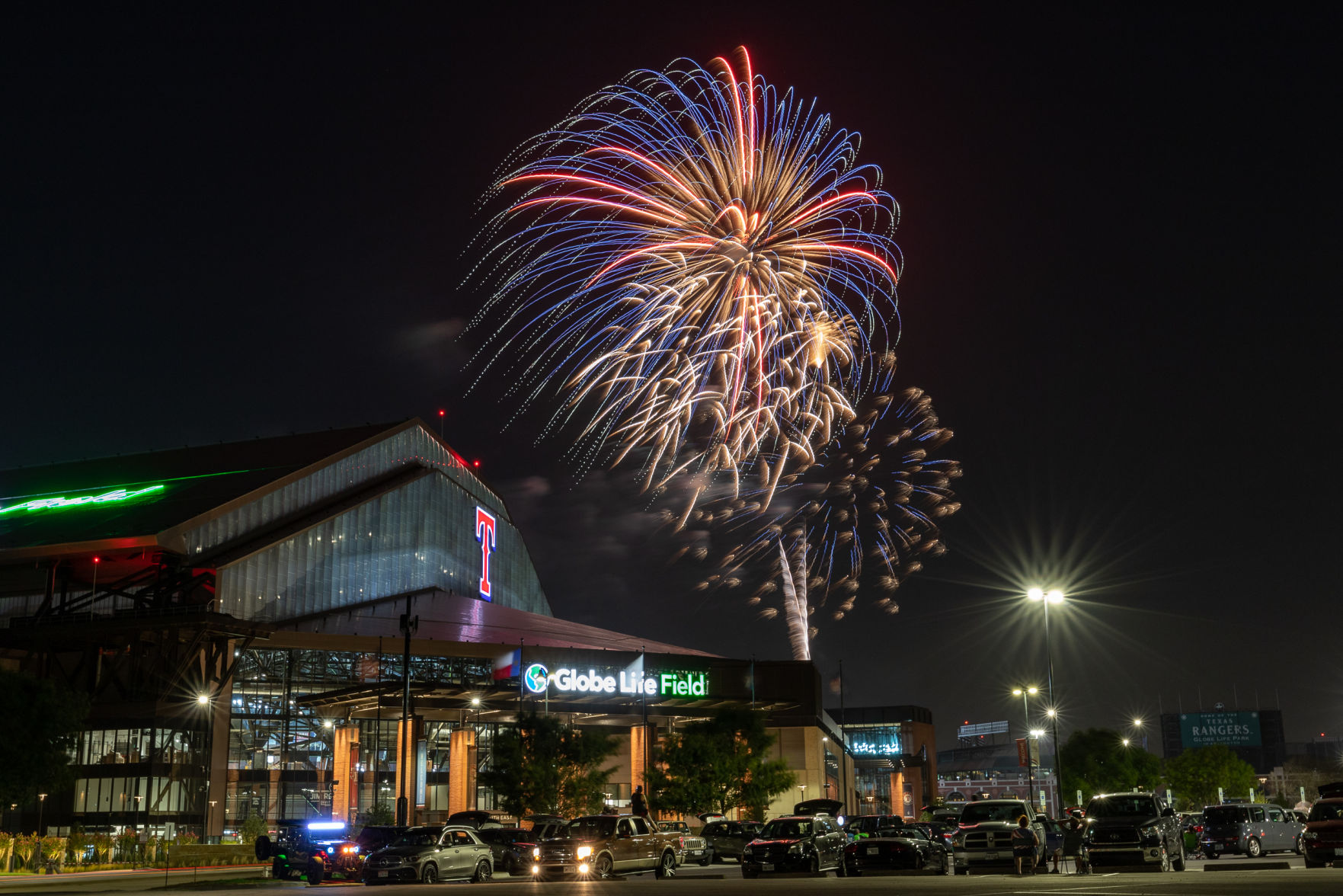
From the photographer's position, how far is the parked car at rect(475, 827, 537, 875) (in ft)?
113

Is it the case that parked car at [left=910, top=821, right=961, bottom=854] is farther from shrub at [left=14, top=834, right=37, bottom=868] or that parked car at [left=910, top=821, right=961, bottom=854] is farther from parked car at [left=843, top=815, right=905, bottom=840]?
shrub at [left=14, top=834, right=37, bottom=868]

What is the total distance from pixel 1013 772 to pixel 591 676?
419ft

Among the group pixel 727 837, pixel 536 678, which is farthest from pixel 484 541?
pixel 727 837

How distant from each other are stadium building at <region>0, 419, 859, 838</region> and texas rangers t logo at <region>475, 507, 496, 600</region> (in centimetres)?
1151

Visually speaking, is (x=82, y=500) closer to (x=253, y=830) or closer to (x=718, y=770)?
(x=253, y=830)

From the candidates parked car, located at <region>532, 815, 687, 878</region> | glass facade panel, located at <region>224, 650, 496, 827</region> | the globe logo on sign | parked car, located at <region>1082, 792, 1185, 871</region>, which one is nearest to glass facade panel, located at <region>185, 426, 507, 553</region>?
glass facade panel, located at <region>224, 650, 496, 827</region>

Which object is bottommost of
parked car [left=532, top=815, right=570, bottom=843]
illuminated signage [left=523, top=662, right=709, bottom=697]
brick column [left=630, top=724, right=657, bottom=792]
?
parked car [left=532, top=815, right=570, bottom=843]

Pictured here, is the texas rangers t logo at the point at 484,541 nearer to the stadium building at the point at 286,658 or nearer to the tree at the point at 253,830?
the stadium building at the point at 286,658

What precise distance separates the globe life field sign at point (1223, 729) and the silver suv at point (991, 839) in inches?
4075

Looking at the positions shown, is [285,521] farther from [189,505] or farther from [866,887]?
[866,887]

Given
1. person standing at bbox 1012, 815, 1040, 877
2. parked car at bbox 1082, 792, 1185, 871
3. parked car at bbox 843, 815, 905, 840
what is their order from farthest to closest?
parked car at bbox 843, 815, 905, 840
person standing at bbox 1012, 815, 1040, 877
parked car at bbox 1082, 792, 1185, 871

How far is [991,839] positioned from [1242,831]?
12.6 metres

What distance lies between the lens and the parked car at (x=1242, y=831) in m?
35.2

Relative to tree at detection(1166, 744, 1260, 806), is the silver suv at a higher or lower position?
higher
